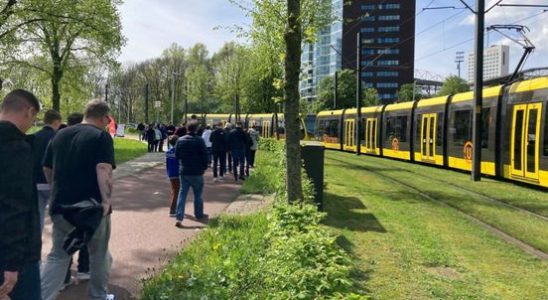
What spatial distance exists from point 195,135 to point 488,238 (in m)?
5.24

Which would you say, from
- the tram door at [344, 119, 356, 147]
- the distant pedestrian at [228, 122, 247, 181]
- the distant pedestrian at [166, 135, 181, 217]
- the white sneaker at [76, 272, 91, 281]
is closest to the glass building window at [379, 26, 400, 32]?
the tram door at [344, 119, 356, 147]

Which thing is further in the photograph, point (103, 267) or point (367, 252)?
point (367, 252)

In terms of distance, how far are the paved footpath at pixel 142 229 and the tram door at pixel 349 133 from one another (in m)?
21.0

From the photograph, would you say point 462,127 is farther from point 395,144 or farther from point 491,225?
point 491,225

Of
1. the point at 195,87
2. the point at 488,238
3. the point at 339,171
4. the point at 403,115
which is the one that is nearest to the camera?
the point at 488,238

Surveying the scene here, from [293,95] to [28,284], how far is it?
488 cm

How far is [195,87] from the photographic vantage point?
80.8 metres

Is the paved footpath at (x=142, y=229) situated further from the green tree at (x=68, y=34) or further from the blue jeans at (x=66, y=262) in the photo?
the green tree at (x=68, y=34)

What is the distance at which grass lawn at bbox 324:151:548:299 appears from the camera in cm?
614

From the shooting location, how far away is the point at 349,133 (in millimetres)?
37875

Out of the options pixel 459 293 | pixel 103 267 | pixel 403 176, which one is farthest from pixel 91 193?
pixel 403 176

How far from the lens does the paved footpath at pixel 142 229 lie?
20.9 feet

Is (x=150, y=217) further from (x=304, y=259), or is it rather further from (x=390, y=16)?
(x=390, y=16)

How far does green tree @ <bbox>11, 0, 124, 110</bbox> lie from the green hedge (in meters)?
22.0
